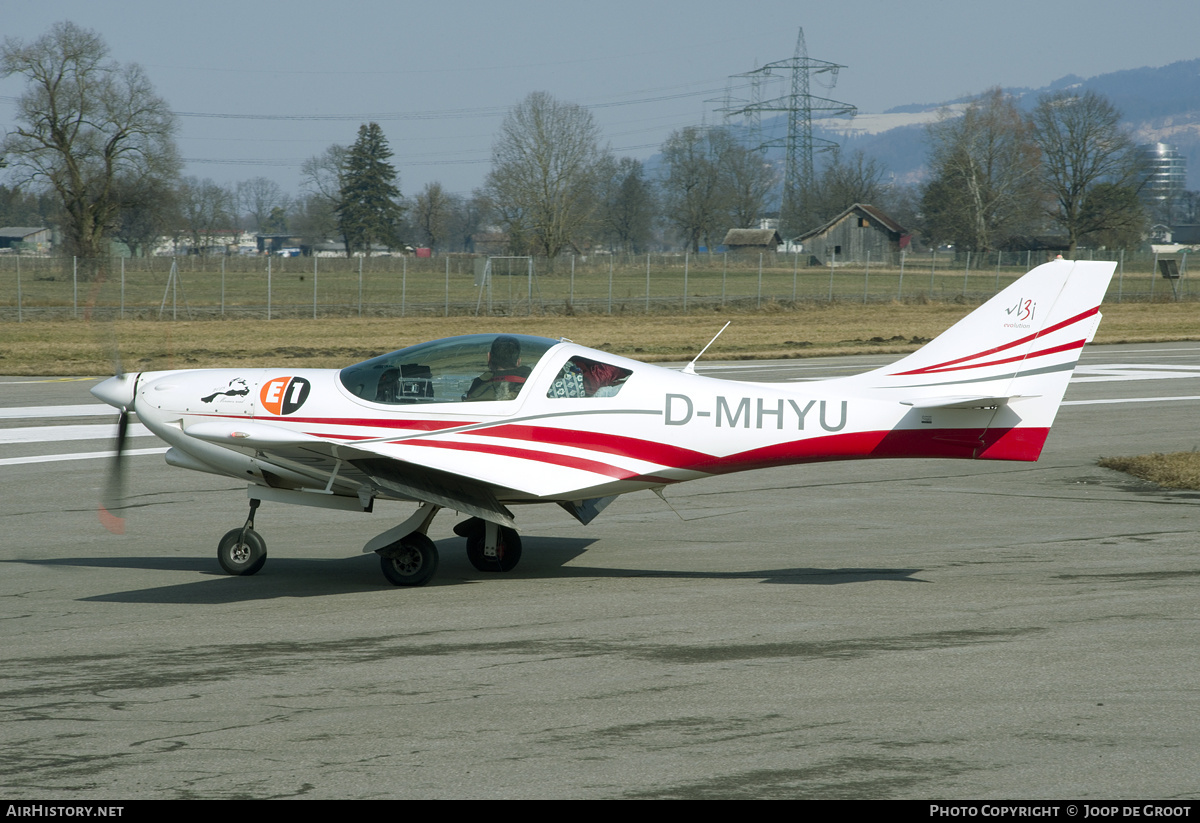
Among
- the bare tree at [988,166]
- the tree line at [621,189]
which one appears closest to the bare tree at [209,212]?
the tree line at [621,189]

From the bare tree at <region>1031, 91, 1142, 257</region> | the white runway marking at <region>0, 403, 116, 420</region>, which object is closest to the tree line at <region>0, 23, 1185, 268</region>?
the bare tree at <region>1031, 91, 1142, 257</region>

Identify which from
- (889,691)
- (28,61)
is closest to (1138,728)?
(889,691)

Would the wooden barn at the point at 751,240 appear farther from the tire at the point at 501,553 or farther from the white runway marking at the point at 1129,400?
the tire at the point at 501,553

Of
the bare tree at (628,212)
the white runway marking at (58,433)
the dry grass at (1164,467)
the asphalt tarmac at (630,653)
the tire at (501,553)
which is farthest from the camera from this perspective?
the bare tree at (628,212)

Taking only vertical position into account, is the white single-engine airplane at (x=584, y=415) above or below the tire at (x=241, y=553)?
above

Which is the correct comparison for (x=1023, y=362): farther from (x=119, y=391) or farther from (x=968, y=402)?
(x=119, y=391)

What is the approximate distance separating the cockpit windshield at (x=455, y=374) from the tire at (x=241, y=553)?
166cm

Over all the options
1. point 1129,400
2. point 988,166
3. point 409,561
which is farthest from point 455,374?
point 988,166

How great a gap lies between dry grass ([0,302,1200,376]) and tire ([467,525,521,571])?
15.7 metres

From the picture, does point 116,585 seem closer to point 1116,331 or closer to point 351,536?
point 351,536

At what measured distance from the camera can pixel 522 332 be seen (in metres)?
35.7

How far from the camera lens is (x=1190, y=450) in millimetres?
15320

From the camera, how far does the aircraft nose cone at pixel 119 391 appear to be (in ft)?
30.3

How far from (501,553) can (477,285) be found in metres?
45.5
